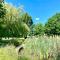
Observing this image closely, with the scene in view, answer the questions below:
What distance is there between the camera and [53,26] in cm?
5022

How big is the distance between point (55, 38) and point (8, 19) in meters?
12.2

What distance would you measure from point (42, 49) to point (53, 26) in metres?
36.1

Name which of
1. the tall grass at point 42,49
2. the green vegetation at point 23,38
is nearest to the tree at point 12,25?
the green vegetation at point 23,38

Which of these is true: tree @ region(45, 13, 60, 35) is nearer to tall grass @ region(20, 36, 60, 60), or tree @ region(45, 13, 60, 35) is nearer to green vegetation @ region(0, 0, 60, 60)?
green vegetation @ region(0, 0, 60, 60)

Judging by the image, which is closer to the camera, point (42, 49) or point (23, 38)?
point (42, 49)

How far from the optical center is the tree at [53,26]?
4916 centimetres

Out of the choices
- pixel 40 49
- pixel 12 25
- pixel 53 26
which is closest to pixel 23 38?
pixel 12 25

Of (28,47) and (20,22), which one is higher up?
(20,22)

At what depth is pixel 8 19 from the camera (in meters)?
26.5

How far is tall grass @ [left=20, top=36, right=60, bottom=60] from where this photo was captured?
46.9 ft

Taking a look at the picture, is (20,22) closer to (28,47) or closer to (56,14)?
(28,47)

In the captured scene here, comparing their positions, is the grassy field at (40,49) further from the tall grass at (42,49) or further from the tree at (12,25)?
the tree at (12,25)

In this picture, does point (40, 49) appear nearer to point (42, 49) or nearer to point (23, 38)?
point (42, 49)

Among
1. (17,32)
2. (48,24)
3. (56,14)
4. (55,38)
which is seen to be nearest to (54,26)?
(48,24)
